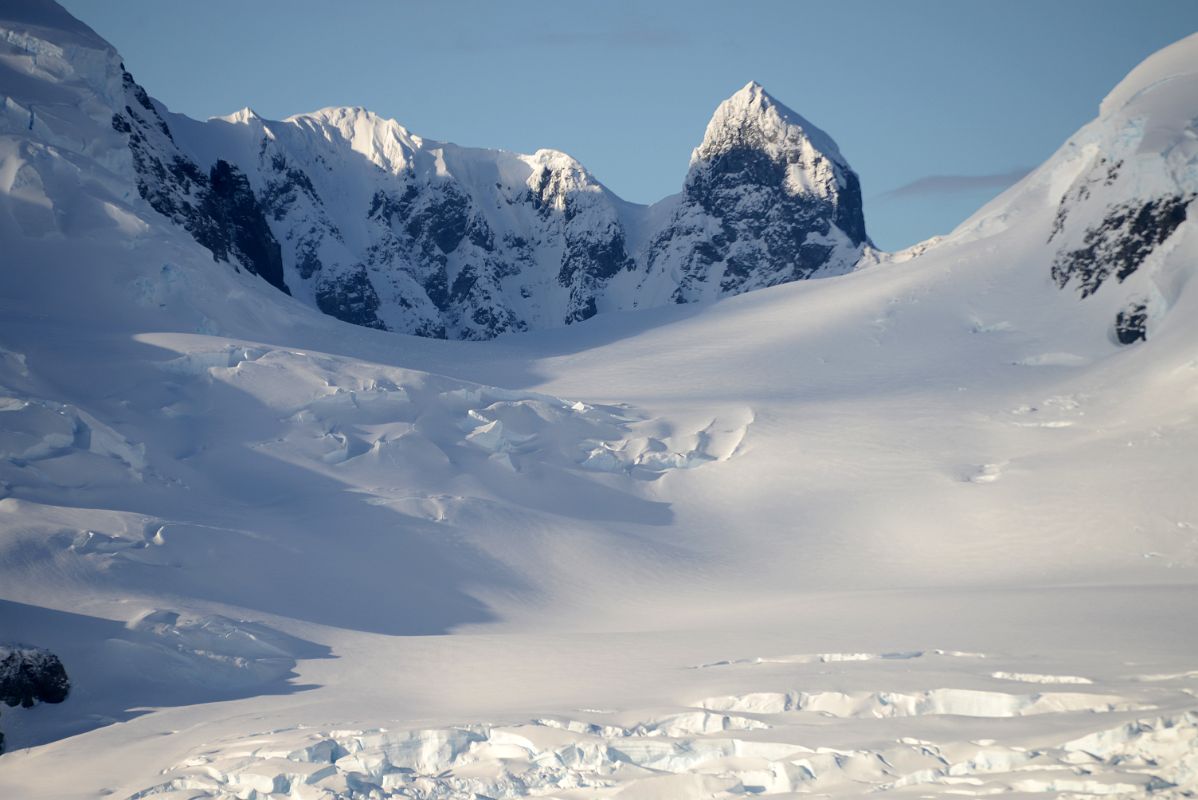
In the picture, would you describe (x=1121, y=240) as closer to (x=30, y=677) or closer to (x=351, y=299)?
(x=30, y=677)

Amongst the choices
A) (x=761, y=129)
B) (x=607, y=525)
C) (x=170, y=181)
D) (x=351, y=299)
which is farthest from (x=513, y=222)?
(x=607, y=525)

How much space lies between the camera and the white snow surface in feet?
53.8

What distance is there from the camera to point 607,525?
33.6 m

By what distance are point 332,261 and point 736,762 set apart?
120 metres

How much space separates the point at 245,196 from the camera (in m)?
84.9

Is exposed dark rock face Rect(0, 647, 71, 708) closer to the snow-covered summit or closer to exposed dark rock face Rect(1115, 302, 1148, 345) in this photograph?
exposed dark rock face Rect(1115, 302, 1148, 345)

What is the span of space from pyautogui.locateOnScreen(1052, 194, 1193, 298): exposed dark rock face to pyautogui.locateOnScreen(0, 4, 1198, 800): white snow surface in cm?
94

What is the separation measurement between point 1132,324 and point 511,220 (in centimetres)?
12073

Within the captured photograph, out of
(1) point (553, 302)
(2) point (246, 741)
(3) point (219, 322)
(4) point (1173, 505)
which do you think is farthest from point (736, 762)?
(1) point (553, 302)

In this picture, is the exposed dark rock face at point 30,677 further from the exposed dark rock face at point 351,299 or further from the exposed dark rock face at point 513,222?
the exposed dark rock face at point 351,299

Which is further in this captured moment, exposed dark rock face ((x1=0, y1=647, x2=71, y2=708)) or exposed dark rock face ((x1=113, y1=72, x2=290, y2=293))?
exposed dark rock face ((x1=113, y1=72, x2=290, y2=293))

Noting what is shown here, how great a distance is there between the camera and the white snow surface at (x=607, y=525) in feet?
53.8

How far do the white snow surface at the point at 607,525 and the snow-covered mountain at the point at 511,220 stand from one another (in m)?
68.3

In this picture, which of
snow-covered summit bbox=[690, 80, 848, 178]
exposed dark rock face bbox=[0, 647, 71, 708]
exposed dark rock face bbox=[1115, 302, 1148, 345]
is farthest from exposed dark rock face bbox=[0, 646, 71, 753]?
snow-covered summit bbox=[690, 80, 848, 178]
